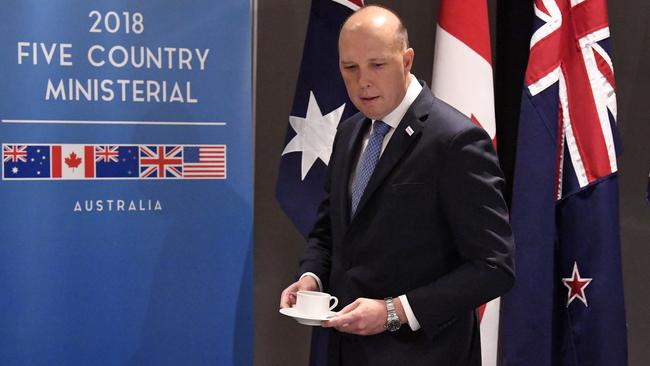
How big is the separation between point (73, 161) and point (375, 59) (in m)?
Answer: 1.40

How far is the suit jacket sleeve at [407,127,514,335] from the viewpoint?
1.71 meters

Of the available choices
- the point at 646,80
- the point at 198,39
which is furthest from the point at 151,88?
the point at 646,80

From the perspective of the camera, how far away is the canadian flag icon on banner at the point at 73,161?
8.98 feet

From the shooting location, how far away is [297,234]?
365 centimetres

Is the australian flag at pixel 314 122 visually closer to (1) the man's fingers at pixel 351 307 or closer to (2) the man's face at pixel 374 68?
(2) the man's face at pixel 374 68

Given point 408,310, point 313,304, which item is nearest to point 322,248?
point 313,304

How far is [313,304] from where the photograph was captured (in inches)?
70.4

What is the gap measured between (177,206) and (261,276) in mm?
887

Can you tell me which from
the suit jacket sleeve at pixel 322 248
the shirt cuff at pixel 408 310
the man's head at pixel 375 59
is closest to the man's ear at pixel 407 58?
the man's head at pixel 375 59

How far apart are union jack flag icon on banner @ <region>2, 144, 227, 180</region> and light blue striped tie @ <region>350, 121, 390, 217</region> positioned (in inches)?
44.1

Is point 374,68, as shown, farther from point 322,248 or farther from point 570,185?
point 570,185

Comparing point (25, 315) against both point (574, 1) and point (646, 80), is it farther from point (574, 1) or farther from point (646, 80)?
point (646, 80)

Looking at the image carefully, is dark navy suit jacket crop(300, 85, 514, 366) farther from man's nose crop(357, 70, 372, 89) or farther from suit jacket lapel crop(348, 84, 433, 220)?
man's nose crop(357, 70, 372, 89)

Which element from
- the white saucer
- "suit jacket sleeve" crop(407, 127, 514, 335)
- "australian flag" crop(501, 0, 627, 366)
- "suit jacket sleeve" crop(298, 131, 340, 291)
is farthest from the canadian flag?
the white saucer
